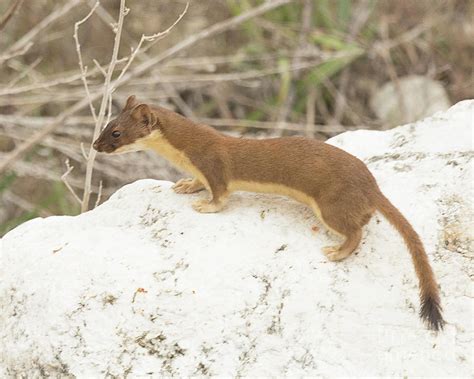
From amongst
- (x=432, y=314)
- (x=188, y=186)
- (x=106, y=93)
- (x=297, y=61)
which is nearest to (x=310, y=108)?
(x=297, y=61)

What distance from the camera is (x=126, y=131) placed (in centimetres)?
268

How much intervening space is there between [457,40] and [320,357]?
14.7 feet

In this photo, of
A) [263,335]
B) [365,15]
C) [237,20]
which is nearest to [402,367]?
[263,335]

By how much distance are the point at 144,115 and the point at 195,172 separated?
281 mm

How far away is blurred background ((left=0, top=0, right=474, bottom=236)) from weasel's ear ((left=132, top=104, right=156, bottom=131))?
239 cm

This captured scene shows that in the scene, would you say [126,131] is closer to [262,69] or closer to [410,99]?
[262,69]

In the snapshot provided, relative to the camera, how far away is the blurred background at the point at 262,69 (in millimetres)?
5406

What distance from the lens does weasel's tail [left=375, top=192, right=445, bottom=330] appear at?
218cm

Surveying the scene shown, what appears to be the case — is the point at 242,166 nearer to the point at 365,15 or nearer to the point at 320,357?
the point at 320,357

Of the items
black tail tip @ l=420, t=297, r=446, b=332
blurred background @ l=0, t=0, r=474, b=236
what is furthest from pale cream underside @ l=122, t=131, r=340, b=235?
blurred background @ l=0, t=0, r=474, b=236

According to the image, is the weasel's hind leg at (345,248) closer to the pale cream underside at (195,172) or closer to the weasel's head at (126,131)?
the pale cream underside at (195,172)

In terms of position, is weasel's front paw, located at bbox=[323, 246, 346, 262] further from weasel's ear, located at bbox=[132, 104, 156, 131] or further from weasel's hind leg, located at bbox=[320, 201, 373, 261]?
weasel's ear, located at bbox=[132, 104, 156, 131]

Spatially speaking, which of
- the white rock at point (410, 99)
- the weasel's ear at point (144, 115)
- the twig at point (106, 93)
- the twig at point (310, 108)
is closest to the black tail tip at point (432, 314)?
the weasel's ear at point (144, 115)

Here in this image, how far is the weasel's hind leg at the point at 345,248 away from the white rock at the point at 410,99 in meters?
3.20
